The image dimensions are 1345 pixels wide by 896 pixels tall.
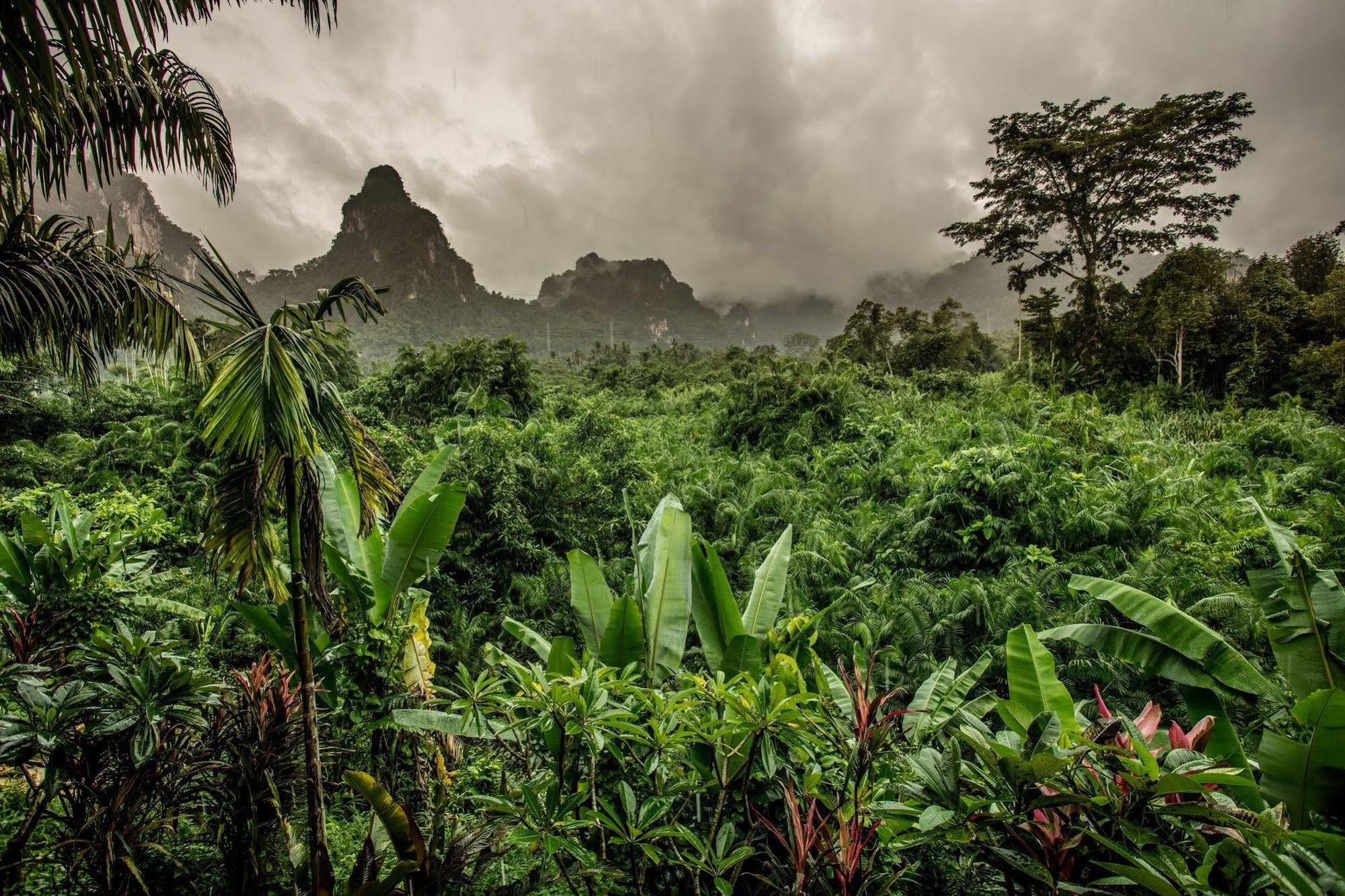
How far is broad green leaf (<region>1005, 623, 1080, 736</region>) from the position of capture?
2.15 meters

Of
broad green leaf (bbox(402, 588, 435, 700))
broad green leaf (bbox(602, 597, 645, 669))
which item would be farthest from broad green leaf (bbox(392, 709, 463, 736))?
broad green leaf (bbox(602, 597, 645, 669))

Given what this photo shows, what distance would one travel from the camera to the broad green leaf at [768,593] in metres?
3.11

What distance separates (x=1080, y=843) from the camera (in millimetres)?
1408

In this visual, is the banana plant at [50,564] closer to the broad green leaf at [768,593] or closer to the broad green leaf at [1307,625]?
the broad green leaf at [768,593]

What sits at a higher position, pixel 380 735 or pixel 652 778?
pixel 652 778

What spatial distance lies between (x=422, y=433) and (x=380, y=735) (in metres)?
7.85

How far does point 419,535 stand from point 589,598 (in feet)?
3.60

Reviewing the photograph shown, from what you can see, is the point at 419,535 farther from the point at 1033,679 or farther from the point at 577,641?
the point at 1033,679

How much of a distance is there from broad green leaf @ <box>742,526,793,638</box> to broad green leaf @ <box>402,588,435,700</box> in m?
1.92

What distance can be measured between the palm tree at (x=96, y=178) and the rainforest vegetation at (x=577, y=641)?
29mm

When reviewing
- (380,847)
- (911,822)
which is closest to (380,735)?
(380,847)

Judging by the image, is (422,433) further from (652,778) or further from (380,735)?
(652,778)

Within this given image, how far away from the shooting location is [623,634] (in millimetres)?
2791

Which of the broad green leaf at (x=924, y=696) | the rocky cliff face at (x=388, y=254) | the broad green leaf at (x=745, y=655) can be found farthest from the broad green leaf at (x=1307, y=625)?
the rocky cliff face at (x=388, y=254)
